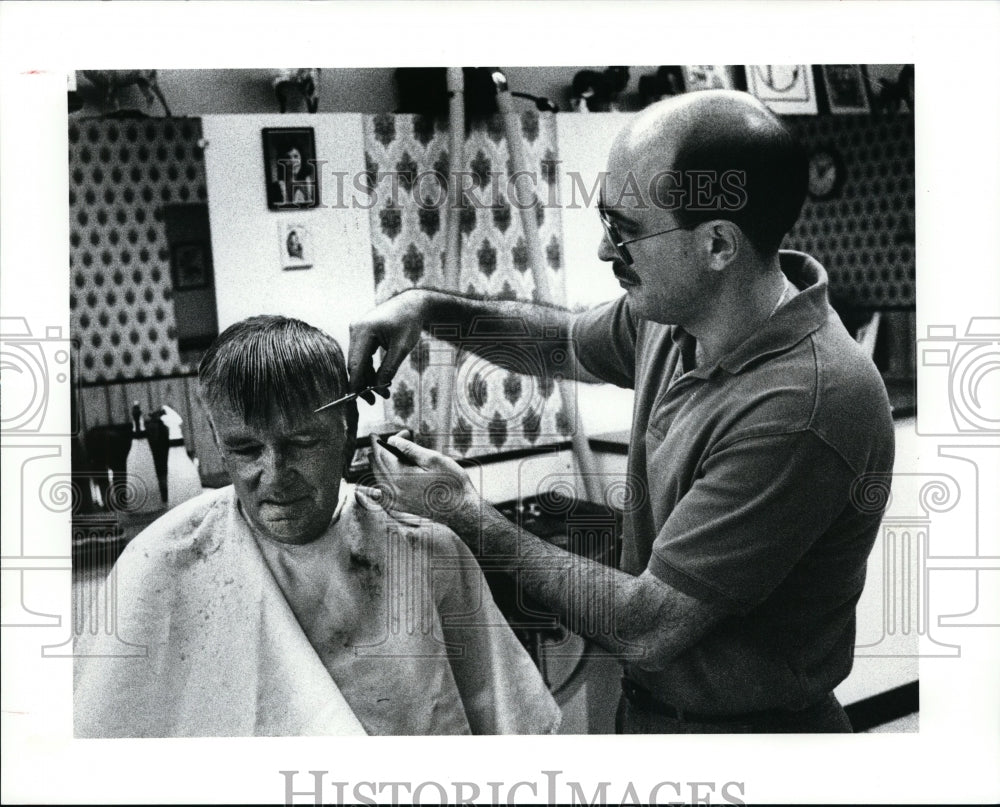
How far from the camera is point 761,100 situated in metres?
2.91

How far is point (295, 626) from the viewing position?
9.68ft

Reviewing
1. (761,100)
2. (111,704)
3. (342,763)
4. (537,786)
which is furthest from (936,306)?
(111,704)

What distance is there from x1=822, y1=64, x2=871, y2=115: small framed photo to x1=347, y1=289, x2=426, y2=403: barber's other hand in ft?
4.13

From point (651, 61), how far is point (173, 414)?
163 centimetres

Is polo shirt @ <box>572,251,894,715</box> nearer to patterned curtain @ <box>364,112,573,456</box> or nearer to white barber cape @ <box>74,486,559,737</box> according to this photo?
patterned curtain @ <box>364,112,573,456</box>

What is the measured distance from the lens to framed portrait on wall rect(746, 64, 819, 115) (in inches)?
115

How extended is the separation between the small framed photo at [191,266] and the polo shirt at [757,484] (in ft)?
3.35

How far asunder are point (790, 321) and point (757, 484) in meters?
0.44

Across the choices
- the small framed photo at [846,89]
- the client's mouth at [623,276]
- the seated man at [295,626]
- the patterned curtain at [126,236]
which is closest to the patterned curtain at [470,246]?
the client's mouth at [623,276]

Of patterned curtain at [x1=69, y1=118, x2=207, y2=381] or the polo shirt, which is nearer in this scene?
the polo shirt

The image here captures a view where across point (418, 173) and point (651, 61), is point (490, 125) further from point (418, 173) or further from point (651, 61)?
point (651, 61)

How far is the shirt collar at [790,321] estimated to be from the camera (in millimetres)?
2828

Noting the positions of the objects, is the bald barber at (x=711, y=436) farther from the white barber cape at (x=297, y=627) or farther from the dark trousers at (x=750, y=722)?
the white barber cape at (x=297, y=627)

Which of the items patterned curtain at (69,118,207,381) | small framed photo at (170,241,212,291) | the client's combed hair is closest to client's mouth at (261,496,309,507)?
the client's combed hair
